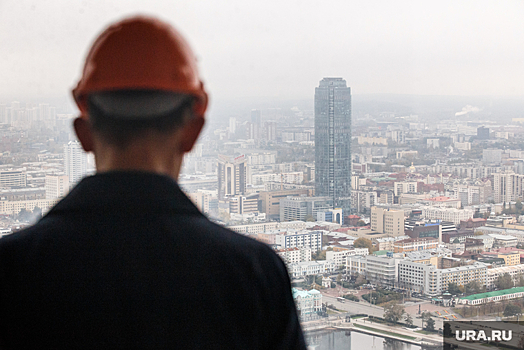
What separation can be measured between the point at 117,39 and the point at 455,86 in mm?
2224

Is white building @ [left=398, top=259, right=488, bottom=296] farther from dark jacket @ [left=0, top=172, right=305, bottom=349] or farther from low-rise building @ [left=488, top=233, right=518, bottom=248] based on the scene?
dark jacket @ [left=0, top=172, right=305, bottom=349]

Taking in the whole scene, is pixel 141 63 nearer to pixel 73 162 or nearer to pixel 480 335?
pixel 73 162

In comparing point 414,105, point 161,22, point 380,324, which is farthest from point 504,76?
point 161,22

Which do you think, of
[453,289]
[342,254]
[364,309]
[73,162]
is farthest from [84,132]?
[453,289]

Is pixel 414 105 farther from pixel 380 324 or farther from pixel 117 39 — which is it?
pixel 117 39

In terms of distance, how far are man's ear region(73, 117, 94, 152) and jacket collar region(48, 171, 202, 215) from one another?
1.7 inches

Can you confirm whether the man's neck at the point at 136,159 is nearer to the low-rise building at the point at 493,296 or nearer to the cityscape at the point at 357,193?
the cityscape at the point at 357,193

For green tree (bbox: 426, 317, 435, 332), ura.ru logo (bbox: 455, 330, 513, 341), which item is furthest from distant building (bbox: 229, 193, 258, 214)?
ura.ru logo (bbox: 455, 330, 513, 341)

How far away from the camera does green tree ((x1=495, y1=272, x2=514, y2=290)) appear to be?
2154 millimetres

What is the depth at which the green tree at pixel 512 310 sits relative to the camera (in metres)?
2.14

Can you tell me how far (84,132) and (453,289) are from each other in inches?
79.3

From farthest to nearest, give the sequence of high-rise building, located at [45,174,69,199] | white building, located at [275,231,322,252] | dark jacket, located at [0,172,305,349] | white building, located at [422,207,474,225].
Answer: white building, located at [422,207,474,225] → white building, located at [275,231,322,252] → high-rise building, located at [45,174,69,199] → dark jacket, located at [0,172,305,349]

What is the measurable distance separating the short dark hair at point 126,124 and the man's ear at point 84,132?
0.04 feet

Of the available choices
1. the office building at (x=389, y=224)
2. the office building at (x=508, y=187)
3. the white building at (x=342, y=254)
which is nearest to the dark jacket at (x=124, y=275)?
the white building at (x=342, y=254)
